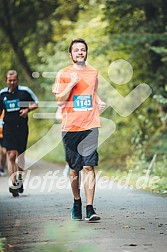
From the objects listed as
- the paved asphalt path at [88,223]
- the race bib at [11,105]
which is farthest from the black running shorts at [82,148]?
the race bib at [11,105]

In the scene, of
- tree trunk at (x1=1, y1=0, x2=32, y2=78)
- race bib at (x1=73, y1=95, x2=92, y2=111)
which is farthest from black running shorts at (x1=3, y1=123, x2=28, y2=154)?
tree trunk at (x1=1, y1=0, x2=32, y2=78)

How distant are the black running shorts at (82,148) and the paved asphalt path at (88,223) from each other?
0.63 meters

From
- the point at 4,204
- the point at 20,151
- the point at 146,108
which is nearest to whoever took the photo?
the point at 4,204

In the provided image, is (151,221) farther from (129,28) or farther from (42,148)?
(42,148)

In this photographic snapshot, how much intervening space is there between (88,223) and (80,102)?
134 cm

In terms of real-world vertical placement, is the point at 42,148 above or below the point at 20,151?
below

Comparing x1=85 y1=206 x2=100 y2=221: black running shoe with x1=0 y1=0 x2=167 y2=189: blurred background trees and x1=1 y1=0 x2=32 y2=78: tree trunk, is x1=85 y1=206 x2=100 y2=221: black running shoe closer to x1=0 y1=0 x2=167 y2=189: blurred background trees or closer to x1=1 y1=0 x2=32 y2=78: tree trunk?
x1=0 y1=0 x2=167 y2=189: blurred background trees

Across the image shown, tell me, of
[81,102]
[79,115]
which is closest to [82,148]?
[79,115]

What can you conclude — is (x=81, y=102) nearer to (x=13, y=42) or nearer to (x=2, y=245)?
(x=2, y=245)

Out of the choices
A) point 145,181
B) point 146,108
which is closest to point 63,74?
point 145,181

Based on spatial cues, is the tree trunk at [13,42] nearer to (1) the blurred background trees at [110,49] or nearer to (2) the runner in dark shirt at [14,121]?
(1) the blurred background trees at [110,49]

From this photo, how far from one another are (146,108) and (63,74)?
A: 34.7 ft

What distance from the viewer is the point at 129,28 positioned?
18.2m

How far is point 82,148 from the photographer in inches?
343
